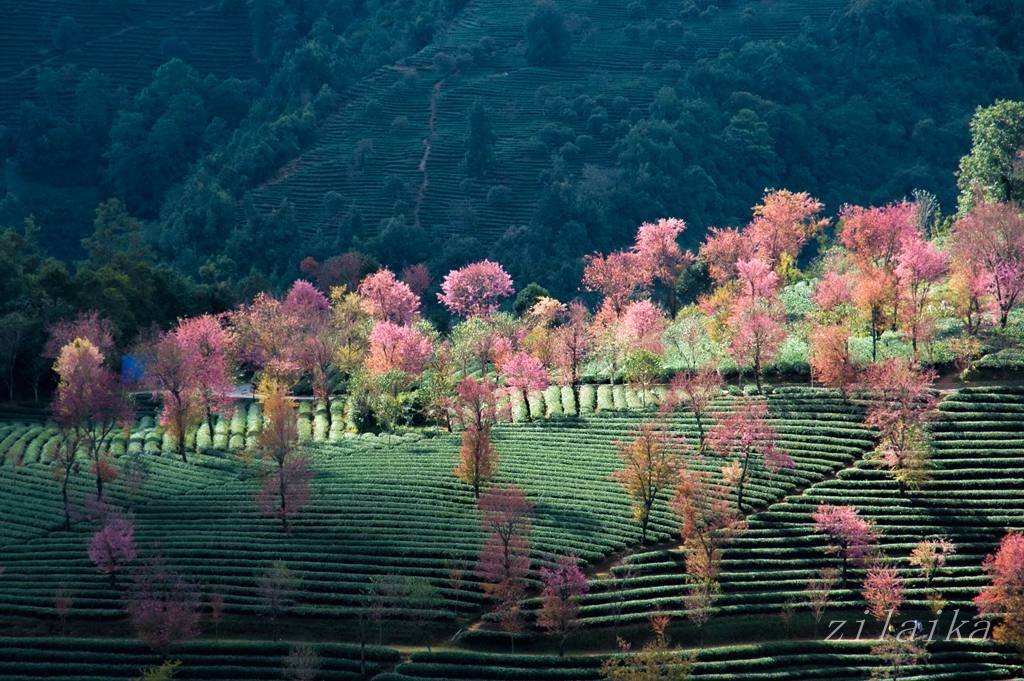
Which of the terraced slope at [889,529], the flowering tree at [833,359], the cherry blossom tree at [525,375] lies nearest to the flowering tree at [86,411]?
the cherry blossom tree at [525,375]

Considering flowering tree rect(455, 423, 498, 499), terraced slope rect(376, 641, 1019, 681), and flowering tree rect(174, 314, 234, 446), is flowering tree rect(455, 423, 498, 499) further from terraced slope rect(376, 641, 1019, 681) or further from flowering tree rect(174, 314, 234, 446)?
flowering tree rect(174, 314, 234, 446)

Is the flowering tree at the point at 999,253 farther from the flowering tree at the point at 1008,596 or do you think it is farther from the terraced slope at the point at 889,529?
the flowering tree at the point at 1008,596

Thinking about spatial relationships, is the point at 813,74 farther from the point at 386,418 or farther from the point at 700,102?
the point at 386,418

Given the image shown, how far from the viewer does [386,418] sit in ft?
324

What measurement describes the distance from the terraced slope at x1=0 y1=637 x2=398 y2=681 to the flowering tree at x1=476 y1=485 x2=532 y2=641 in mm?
6337

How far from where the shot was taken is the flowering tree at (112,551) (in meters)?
73.6

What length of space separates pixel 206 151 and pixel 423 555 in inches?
4628

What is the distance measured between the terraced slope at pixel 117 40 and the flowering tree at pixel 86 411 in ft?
312

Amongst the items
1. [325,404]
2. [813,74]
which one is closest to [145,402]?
[325,404]

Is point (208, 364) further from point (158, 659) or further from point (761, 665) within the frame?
point (761, 665)

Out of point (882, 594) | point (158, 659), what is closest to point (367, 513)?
point (158, 659)

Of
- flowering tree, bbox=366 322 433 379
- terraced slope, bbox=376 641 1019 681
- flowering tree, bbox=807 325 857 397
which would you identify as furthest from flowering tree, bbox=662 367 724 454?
terraced slope, bbox=376 641 1019 681

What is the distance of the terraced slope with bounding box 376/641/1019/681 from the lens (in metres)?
65.6

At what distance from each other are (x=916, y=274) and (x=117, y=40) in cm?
13196
